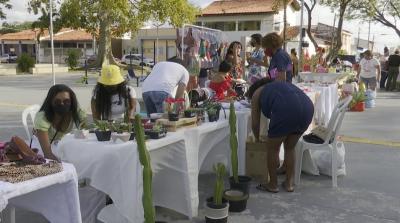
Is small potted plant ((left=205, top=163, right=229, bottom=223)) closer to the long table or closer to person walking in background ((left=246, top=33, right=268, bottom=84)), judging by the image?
the long table

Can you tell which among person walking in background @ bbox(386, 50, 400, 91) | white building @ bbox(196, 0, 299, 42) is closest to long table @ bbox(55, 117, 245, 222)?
person walking in background @ bbox(386, 50, 400, 91)

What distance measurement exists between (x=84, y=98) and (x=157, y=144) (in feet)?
30.8

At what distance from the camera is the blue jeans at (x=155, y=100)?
4670mm

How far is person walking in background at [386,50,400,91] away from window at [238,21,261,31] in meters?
23.8

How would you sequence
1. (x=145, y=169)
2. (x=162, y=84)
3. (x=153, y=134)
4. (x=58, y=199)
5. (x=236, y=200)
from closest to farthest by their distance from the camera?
1. (x=58, y=199)
2. (x=145, y=169)
3. (x=153, y=134)
4. (x=236, y=200)
5. (x=162, y=84)

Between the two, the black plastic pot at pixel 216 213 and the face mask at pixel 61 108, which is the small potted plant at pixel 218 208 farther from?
the face mask at pixel 61 108

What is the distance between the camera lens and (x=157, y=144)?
311 centimetres

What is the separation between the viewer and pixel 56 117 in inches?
137

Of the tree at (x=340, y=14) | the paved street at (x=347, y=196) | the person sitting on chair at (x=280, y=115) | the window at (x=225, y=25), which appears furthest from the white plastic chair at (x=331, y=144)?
the window at (x=225, y=25)

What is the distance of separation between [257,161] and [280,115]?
76cm

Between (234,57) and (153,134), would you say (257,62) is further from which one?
(153,134)

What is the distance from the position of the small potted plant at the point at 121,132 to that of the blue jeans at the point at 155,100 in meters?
1.47

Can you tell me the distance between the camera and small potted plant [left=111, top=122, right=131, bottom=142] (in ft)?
9.77

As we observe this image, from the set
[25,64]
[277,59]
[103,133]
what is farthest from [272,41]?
[25,64]
